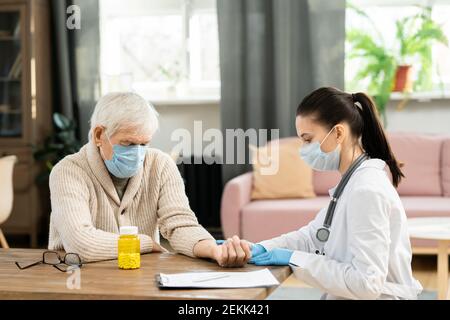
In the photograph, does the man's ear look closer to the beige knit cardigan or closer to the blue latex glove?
the beige knit cardigan

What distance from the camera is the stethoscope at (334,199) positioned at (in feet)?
6.30

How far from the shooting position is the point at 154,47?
229 inches

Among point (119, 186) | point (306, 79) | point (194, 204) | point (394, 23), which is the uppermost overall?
point (394, 23)

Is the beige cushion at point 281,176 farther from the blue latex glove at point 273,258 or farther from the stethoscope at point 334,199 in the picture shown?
the blue latex glove at point 273,258

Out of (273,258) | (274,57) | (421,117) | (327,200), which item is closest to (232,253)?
(273,258)

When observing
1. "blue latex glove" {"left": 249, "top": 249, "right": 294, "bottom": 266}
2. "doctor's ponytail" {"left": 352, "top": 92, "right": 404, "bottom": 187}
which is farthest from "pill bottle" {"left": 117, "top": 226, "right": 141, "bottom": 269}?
"doctor's ponytail" {"left": 352, "top": 92, "right": 404, "bottom": 187}

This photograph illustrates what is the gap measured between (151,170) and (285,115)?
10.1ft

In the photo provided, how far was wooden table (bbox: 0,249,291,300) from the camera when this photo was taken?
1574 mm

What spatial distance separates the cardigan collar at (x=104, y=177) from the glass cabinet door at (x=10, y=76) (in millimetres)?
3450

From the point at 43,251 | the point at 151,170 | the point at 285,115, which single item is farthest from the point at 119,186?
the point at 285,115

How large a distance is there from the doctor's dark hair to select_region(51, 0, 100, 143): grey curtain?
3901 mm

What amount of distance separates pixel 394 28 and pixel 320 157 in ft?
11.8
